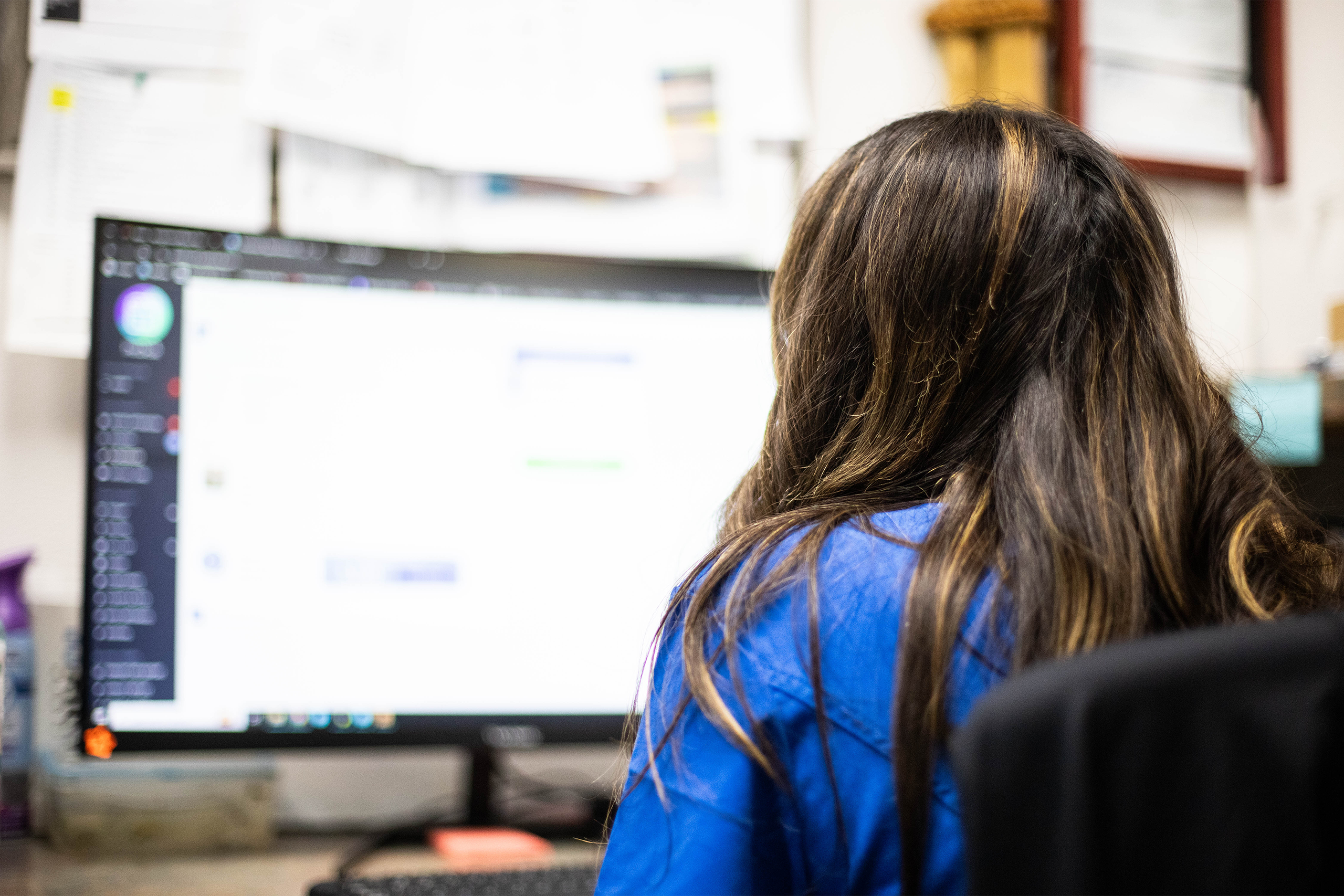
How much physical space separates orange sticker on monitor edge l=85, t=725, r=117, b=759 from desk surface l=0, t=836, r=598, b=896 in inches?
3.8

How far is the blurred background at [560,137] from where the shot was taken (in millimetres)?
1033

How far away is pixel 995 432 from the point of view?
0.57m

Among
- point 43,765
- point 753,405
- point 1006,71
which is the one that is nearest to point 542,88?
point 753,405

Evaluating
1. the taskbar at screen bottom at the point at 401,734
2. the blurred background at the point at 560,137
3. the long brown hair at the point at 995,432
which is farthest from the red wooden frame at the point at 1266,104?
the taskbar at screen bottom at the point at 401,734

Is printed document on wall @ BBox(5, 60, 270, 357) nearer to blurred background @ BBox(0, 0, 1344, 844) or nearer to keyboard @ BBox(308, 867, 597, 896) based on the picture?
blurred background @ BBox(0, 0, 1344, 844)

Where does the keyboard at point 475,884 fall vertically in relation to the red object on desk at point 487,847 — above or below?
above

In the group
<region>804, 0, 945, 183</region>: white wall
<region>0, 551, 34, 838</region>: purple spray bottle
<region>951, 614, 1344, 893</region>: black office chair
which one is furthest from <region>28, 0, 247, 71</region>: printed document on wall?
<region>951, 614, 1344, 893</region>: black office chair

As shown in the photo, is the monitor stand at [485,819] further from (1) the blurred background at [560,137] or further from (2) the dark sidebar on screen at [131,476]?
(2) the dark sidebar on screen at [131,476]

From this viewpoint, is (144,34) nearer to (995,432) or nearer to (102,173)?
(102,173)

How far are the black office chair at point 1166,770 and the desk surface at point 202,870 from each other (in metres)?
0.64

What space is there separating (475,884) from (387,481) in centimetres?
36

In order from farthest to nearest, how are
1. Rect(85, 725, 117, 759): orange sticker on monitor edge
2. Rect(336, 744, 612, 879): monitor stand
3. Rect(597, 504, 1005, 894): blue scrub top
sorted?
Rect(336, 744, 612, 879): monitor stand < Rect(85, 725, 117, 759): orange sticker on monitor edge < Rect(597, 504, 1005, 894): blue scrub top

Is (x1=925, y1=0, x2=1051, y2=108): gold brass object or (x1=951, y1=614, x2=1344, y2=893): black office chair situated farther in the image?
(x1=925, y1=0, x2=1051, y2=108): gold brass object

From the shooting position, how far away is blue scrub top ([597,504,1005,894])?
482 millimetres
